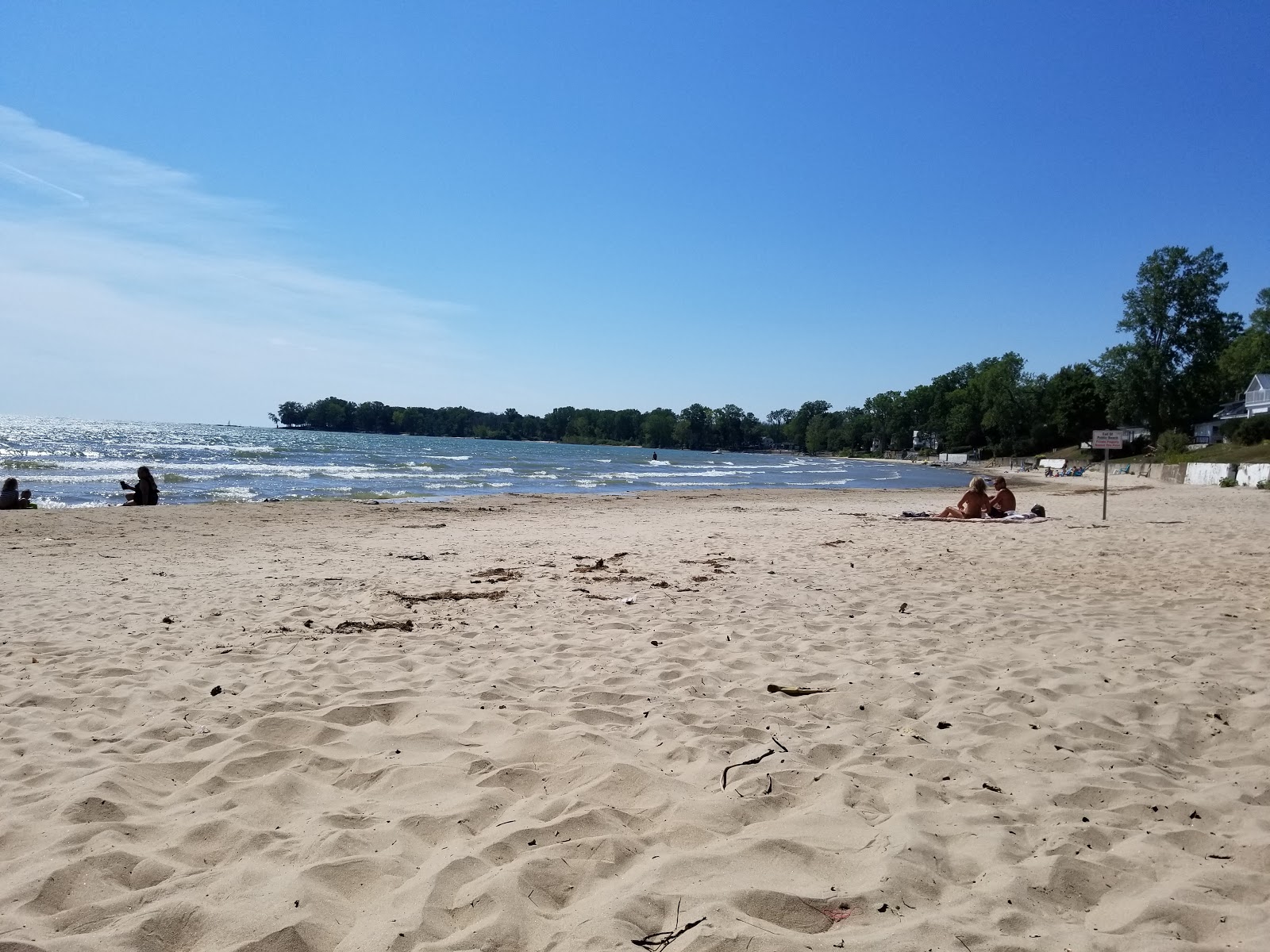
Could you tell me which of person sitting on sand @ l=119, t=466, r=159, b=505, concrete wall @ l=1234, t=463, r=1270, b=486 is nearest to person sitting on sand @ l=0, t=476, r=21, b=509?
person sitting on sand @ l=119, t=466, r=159, b=505

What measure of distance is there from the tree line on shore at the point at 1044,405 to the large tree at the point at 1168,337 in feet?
0.24

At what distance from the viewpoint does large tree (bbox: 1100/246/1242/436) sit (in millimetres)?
54250

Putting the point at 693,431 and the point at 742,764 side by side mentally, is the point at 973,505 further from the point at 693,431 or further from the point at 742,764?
the point at 693,431

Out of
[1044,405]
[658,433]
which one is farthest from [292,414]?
[1044,405]

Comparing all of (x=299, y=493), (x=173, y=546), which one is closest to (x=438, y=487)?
(x=299, y=493)

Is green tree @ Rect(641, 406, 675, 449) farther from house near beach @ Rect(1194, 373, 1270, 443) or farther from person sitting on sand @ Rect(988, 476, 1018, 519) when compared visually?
person sitting on sand @ Rect(988, 476, 1018, 519)

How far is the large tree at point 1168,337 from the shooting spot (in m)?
54.2

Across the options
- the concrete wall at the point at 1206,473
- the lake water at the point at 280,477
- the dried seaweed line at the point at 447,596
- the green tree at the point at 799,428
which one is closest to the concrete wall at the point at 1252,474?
the concrete wall at the point at 1206,473

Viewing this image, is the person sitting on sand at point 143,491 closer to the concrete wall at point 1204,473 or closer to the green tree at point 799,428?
the concrete wall at point 1204,473

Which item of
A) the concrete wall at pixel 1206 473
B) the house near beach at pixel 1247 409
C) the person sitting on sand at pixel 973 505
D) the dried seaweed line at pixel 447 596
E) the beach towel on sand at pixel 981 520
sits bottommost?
the dried seaweed line at pixel 447 596

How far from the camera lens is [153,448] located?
57.3 m

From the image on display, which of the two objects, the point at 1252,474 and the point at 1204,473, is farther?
the point at 1204,473

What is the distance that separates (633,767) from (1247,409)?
83.1m

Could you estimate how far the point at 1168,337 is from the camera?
2167 inches
